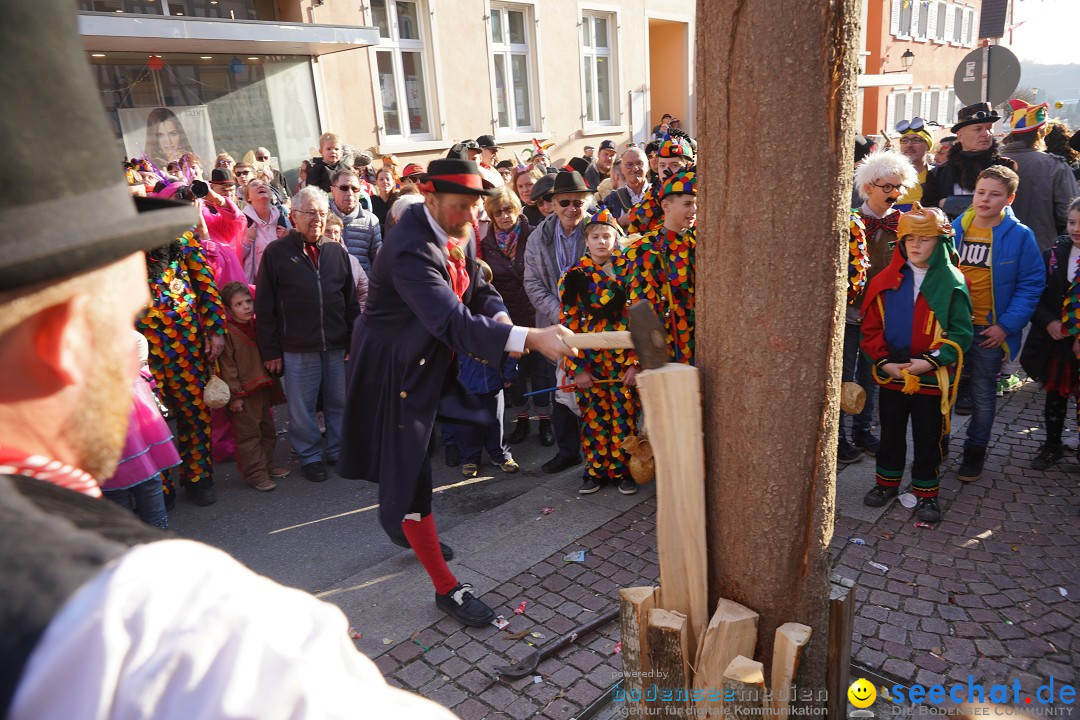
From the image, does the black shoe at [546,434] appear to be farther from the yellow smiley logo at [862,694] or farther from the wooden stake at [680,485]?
the wooden stake at [680,485]

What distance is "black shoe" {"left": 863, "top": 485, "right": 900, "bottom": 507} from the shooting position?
14.3 ft

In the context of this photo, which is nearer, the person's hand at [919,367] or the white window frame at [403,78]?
the person's hand at [919,367]

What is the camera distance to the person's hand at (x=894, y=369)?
13.5 ft

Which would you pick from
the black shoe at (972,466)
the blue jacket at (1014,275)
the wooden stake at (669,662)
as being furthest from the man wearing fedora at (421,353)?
the blue jacket at (1014,275)

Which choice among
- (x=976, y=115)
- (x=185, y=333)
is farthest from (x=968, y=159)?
(x=185, y=333)

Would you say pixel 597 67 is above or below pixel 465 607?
above

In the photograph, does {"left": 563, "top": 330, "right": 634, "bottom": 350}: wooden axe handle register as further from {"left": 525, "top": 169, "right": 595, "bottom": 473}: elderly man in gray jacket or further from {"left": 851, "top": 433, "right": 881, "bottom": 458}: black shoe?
{"left": 851, "top": 433, "right": 881, "bottom": 458}: black shoe

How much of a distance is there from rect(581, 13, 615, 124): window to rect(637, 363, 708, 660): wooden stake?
14.2 m

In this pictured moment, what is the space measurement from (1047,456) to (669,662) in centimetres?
394

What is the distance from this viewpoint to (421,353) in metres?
3.27

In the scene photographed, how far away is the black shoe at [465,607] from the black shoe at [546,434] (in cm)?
236

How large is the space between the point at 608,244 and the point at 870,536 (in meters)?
2.29

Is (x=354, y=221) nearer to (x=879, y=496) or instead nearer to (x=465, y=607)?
(x=465, y=607)

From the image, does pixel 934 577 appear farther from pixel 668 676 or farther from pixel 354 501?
pixel 354 501
